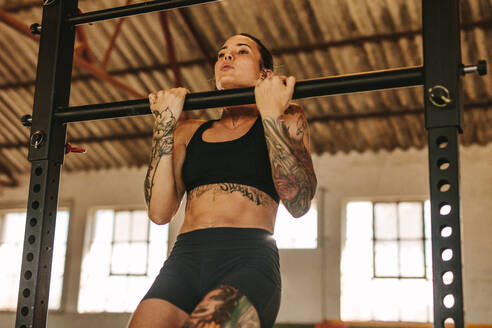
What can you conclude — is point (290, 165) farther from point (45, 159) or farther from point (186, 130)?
point (45, 159)

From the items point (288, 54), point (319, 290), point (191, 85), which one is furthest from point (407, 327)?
point (191, 85)

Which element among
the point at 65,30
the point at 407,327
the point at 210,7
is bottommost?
the point at 407,327

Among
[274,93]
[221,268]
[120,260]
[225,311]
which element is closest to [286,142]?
[274,93]

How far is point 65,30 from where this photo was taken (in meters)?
1.99

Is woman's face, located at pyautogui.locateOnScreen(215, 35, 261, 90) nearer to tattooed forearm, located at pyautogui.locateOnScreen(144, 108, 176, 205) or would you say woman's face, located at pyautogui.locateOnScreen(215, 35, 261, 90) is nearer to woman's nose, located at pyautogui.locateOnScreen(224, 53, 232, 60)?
woman's nose, located at pyautogui.locateOnScreen(224, 53, 232, 60)

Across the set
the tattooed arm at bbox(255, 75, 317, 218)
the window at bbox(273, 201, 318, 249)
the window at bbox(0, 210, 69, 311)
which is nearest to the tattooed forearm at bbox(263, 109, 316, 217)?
the tattooed arm at bbox(255, 75, 317, 218)

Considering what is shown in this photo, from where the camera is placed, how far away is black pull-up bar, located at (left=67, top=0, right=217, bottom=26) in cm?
183

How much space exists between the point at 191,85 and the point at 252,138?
23.3 ft

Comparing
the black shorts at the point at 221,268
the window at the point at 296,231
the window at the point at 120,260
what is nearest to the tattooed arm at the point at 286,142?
the black shorts at the point at 221,268

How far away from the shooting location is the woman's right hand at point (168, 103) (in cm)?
181

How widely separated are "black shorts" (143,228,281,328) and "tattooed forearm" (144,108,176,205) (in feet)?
0.88

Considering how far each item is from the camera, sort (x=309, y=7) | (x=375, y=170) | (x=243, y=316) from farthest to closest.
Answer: (x=375, y=170)
(x=309, y=7)
(x=243, y=316)

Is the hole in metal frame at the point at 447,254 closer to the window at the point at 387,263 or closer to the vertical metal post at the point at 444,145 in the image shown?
the vertical metal post at the point at 444,145

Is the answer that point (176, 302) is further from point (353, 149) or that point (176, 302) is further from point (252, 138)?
point (353, 149)
